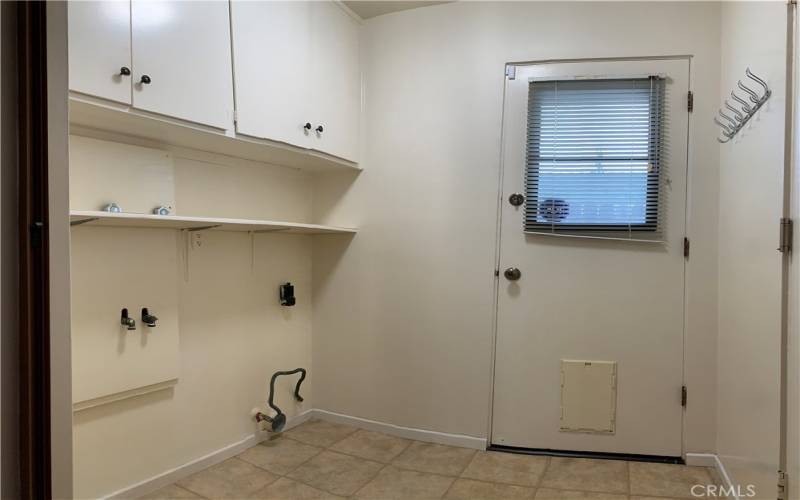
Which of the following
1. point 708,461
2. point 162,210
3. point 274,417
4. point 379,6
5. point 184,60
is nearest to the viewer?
point 184,60

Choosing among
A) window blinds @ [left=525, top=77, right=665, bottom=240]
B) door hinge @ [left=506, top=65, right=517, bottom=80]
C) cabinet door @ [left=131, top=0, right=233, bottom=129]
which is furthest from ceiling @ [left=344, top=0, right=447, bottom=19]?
cabinet door @ [left=131, top=0, right=233, bottom=129]

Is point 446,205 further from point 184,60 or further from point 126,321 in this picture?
point 126,321

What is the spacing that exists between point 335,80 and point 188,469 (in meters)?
2.18

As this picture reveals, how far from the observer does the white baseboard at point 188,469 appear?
207cm

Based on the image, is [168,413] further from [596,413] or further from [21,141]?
[596,413]

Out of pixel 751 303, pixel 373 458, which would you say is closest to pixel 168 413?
pixel 373 458

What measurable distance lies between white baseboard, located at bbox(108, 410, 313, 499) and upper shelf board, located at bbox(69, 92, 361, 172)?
4.99ft

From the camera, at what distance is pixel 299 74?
2436 millimetres

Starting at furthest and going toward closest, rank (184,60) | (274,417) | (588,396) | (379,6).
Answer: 1. (379,6)
2. (274,417)
3. (588,396)
4. (184,60)

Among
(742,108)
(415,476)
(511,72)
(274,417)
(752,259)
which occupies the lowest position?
(415,476)

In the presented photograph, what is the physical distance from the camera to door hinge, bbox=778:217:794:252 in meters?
1.54

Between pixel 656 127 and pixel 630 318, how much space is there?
100 centimetres

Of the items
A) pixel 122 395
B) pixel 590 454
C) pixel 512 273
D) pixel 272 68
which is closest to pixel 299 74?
pixel 272 68

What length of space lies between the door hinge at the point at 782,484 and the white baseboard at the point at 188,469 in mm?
2340
